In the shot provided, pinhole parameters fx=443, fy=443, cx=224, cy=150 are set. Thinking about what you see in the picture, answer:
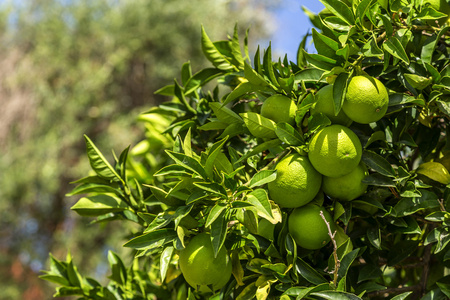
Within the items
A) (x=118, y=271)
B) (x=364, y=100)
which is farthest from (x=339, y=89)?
(x=118, y=271)

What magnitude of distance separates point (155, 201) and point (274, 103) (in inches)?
9.4

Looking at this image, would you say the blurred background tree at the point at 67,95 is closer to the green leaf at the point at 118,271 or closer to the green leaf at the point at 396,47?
the green leaf at the point at 118,271

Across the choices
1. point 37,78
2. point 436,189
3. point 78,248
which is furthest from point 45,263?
point 436,189

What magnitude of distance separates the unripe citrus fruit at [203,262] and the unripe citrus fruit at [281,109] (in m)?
0.17

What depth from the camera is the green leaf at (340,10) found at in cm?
56

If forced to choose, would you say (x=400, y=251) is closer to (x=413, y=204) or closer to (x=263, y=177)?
(x=413, y=204)

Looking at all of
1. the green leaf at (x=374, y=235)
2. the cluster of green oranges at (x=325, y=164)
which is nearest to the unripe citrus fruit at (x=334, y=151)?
the cluster of green oranges at (x=325, y=164)

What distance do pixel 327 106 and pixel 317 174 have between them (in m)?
0.09

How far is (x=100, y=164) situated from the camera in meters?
0.71

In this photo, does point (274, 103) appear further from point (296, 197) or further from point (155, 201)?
point (155, 201)

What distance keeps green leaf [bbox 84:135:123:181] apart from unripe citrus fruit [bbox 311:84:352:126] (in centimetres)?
34

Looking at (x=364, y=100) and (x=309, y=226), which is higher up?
(x=364, y=100)

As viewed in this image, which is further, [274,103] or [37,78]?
[37,78]

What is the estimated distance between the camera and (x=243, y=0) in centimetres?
582
